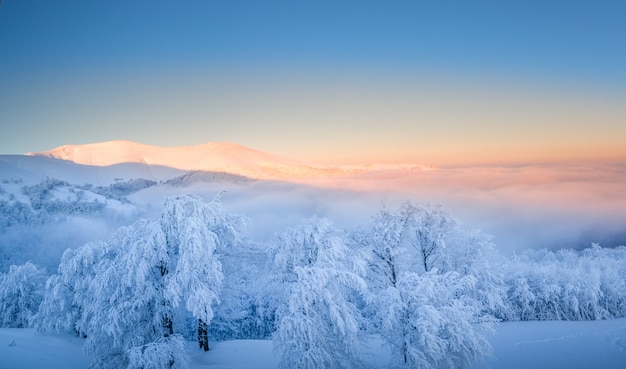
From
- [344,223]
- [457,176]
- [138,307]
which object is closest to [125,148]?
[138,307]

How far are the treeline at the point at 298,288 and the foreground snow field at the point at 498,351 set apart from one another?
926 millimetres

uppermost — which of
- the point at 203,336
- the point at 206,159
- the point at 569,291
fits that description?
the point at 206,159

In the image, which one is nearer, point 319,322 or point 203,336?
point 319,322

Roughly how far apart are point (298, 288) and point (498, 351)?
807cm

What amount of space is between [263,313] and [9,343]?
10.5 metres

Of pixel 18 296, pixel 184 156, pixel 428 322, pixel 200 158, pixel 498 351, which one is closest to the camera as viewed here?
pixel 428 322

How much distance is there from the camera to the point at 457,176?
13.1 m

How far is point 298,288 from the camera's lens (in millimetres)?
6723

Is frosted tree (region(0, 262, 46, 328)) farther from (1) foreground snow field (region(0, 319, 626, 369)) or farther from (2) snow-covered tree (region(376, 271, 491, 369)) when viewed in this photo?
(2) snow-covered tree (region(376, 271, 491, 369))

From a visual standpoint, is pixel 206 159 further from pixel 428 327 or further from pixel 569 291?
pixel 569 291

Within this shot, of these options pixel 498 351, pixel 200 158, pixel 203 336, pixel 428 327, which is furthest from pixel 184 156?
pixel 498 351

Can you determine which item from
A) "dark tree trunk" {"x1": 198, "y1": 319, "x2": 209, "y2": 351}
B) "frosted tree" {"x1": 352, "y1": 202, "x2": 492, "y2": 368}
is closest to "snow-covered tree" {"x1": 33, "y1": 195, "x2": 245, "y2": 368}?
"dark tree trunk" {"x1": 198, "y1": 319, "x2": 209, "y2": 351}

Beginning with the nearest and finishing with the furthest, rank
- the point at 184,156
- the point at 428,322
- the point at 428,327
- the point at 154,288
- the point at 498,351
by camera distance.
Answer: the point at 428,322 → the point at 428,327 → the point at 154,288 → the point at 498,351 → the point at 184,156

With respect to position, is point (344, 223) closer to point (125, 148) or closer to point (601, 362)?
point (601, 362)
